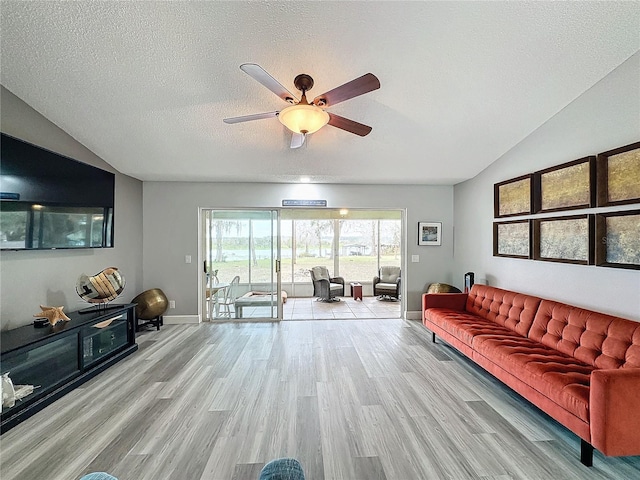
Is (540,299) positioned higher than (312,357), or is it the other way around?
(540,299)

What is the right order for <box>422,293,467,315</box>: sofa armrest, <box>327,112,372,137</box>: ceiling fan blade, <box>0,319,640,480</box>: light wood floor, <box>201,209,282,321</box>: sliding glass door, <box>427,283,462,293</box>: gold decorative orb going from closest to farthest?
<box>0,319,640,480</box>: light wood floor → <box>327,112,372,137</box>: ceiling fan blade → <box>422,293,467,315</box>: sofa armrest → <box>427,283,462,293</box>: gold decorative orb → <box>201,209,282,321</box>: sliding glass door

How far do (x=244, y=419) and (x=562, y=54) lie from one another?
4.03 meters

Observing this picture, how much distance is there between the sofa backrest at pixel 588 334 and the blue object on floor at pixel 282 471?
2540mm

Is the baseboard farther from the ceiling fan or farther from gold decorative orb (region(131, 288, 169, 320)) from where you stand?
the ceiling fan

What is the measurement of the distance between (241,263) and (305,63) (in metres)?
3.77

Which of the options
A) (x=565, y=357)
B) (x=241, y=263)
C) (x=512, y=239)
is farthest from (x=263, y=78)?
Result: (x=241, y=263)

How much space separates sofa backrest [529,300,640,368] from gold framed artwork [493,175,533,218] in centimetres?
123

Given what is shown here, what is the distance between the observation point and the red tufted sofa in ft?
5.91

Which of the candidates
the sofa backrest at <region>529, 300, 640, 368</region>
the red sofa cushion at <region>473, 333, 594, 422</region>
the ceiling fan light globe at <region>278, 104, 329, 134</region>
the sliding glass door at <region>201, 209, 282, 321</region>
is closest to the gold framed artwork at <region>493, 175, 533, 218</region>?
the sofa backrest at <region>529, 300, 640, 368</region>

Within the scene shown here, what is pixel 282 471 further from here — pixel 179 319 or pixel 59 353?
pixel 179 319

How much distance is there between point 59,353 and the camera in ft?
9.64

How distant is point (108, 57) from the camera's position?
8.23ft

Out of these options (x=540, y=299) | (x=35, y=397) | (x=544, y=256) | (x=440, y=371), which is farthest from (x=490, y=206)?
(x=35, y=397)

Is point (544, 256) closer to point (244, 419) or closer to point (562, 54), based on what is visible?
point (562, 54)
